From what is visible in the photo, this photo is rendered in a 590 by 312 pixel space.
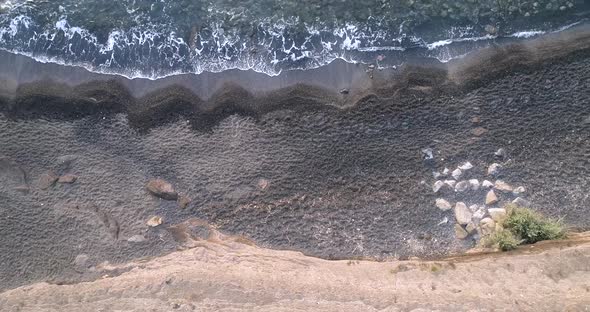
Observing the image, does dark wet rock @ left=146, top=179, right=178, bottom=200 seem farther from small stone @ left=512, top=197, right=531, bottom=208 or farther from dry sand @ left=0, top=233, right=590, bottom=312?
small stone @ left=512, top=197, right=531, bottom=208

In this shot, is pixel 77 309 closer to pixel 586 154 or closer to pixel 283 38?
pixel 283 38

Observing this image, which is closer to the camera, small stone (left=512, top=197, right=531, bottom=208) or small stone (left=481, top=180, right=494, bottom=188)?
small stone (left=512, top=197, right=531, bottom=208)

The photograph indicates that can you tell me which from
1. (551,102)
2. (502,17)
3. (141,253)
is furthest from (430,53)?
(141,253)

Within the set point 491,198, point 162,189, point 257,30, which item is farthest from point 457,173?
point 162,189

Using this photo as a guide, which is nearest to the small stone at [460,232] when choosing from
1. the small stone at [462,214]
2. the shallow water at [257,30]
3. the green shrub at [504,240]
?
the small stone at [462,214]

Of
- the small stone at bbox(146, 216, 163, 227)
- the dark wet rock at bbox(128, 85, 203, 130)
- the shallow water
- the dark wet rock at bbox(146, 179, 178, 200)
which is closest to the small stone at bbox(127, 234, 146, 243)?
the small stone at bbox(146, 216, 163, 227)

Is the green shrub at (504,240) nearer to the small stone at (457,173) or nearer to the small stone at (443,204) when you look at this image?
the small stone at (443,204)
